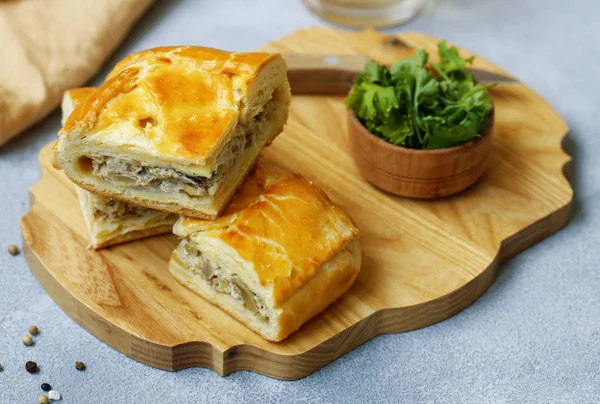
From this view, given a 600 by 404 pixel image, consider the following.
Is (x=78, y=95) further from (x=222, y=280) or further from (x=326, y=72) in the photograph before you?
(x=326, y=72)

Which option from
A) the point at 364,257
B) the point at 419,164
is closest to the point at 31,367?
the point at 364,257

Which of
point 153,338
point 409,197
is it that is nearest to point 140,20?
point 409,197

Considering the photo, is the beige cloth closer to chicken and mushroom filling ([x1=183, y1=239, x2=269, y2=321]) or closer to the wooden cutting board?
the wooden cutting board

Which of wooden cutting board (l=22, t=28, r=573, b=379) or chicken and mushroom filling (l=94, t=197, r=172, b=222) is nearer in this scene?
wooden cutting board (l=22, t=28, r=573, b=379)

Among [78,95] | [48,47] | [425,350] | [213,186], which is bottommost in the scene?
[425,350]

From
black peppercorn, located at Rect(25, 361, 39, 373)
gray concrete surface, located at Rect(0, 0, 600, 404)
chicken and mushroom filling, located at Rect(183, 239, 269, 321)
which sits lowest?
gray concrete surface, located at Rect(0, 0, 600, 404)

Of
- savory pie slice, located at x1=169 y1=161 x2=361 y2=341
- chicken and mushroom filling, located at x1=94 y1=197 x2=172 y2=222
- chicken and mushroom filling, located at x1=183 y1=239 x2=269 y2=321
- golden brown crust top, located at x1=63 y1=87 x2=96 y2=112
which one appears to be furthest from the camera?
golden brown crust top, located at x1=63 y1=87 x2=96 y2=112

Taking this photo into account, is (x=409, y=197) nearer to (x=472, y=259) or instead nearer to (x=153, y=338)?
(x=472, y=259)

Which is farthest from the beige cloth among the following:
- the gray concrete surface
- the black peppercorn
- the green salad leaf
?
the green salad leaf

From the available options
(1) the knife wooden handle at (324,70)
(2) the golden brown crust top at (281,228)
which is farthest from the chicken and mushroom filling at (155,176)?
(1) the knife wooden handle at (324,70)
